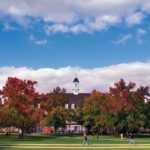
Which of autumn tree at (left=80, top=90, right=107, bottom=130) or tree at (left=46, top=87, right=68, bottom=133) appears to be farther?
tree at (left=46, top=87, right=68, bottom=133)

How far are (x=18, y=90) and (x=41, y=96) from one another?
290 inches

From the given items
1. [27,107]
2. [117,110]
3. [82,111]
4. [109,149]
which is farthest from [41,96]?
[109,149]

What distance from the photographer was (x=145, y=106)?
11106 cm

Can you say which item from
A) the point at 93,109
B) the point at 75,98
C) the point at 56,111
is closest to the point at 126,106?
the point at 93,109

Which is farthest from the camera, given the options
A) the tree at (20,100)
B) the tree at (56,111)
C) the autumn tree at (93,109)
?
the tree at (56,111)

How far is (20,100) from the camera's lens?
99500 mm

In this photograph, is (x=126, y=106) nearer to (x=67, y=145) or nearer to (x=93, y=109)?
(x=93, y=109)

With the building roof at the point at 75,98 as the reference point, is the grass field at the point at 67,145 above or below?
below

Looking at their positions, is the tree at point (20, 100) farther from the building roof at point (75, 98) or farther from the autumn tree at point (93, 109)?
the building roof at point (75, 98)

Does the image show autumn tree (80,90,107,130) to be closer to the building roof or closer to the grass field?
the grass field

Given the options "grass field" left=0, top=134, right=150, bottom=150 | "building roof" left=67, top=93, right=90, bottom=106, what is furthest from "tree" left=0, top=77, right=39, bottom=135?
"building roof" left=67, top=93, right=90, bottom=106

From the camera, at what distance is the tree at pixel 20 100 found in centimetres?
9538

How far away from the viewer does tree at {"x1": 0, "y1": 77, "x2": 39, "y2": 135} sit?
9538 centimetres

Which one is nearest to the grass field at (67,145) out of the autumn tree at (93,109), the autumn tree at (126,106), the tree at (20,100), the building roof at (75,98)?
the tree at (20,100)
